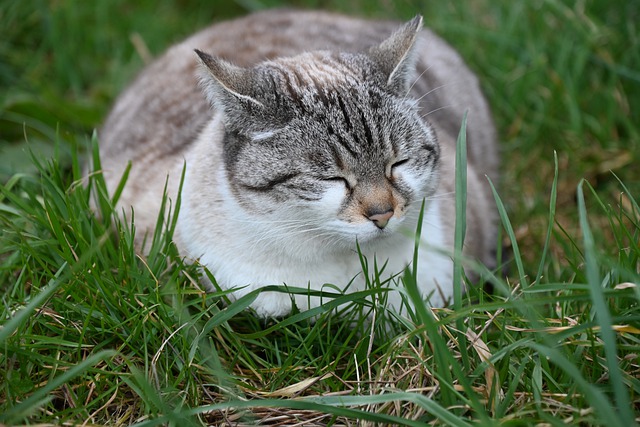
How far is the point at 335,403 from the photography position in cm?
238

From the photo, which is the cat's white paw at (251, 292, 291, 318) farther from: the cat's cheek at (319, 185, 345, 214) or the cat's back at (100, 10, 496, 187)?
the cat's back at (100, 10, 496, 187)

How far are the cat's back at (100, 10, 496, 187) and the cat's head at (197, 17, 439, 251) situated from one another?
738mm

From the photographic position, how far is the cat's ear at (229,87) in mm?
2619

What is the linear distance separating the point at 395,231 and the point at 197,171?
3.03ft

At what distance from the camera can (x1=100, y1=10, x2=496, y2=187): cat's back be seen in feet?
12.0

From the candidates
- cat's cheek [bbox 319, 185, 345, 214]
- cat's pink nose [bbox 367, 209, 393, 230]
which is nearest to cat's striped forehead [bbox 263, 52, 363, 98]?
cat's cheek [bbox 319, 185, 345, 214]

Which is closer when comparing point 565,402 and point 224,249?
point 565,402

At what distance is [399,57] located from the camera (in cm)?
285

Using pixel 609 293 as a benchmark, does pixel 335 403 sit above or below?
below

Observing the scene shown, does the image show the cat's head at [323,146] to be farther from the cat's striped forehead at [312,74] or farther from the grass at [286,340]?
the grass at [286,340]

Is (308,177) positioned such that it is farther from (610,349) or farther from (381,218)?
(610,349)

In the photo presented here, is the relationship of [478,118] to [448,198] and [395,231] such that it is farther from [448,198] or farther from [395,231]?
[395,231]

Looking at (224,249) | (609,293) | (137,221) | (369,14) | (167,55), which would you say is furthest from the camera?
(369,14)

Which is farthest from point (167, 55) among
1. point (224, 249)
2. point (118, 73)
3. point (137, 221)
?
point (224, 249)
